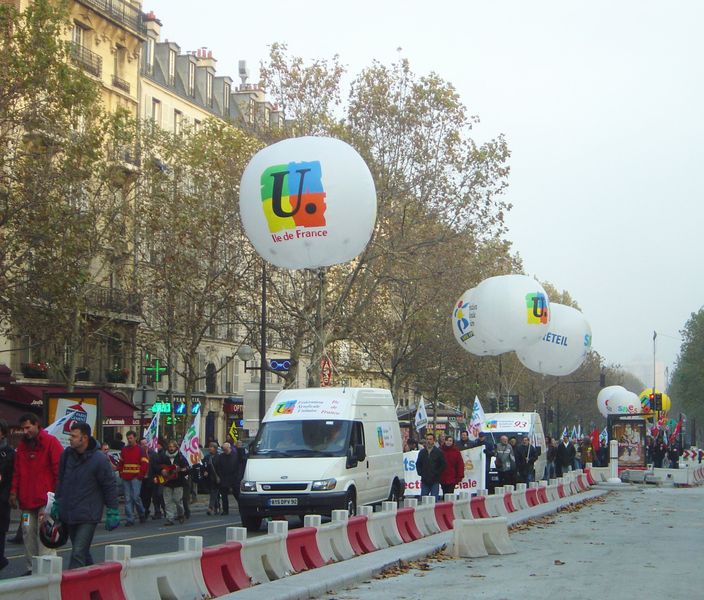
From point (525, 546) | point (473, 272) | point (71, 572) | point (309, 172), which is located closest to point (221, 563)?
point (71, 572)

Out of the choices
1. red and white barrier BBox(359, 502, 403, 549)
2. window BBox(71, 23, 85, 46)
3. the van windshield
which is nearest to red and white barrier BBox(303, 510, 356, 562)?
red and white barrier BBox(359, 502, 403, 549)

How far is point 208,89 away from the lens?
67.8m

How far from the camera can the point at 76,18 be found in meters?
50.9

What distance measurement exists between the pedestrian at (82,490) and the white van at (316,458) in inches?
362

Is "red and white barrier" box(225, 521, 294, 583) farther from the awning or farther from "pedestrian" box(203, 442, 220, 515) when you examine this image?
the awning

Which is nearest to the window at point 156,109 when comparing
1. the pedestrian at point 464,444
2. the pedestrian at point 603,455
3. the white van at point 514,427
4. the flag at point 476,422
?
the pedestrian at point 603,455

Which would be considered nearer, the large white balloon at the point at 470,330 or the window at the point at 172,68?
the large white balloon at the point at 470,330

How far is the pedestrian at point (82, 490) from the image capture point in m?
11.5

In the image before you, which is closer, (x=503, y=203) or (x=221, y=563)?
(x=221, y=563)

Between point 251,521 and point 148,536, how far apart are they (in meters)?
1.95

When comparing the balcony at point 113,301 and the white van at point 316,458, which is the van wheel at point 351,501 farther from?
the balcony at point 113,301

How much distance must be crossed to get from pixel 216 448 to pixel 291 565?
48.2 ft

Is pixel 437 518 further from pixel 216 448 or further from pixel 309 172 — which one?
pixel 216 448

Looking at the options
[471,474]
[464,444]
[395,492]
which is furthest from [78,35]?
[395,492]
